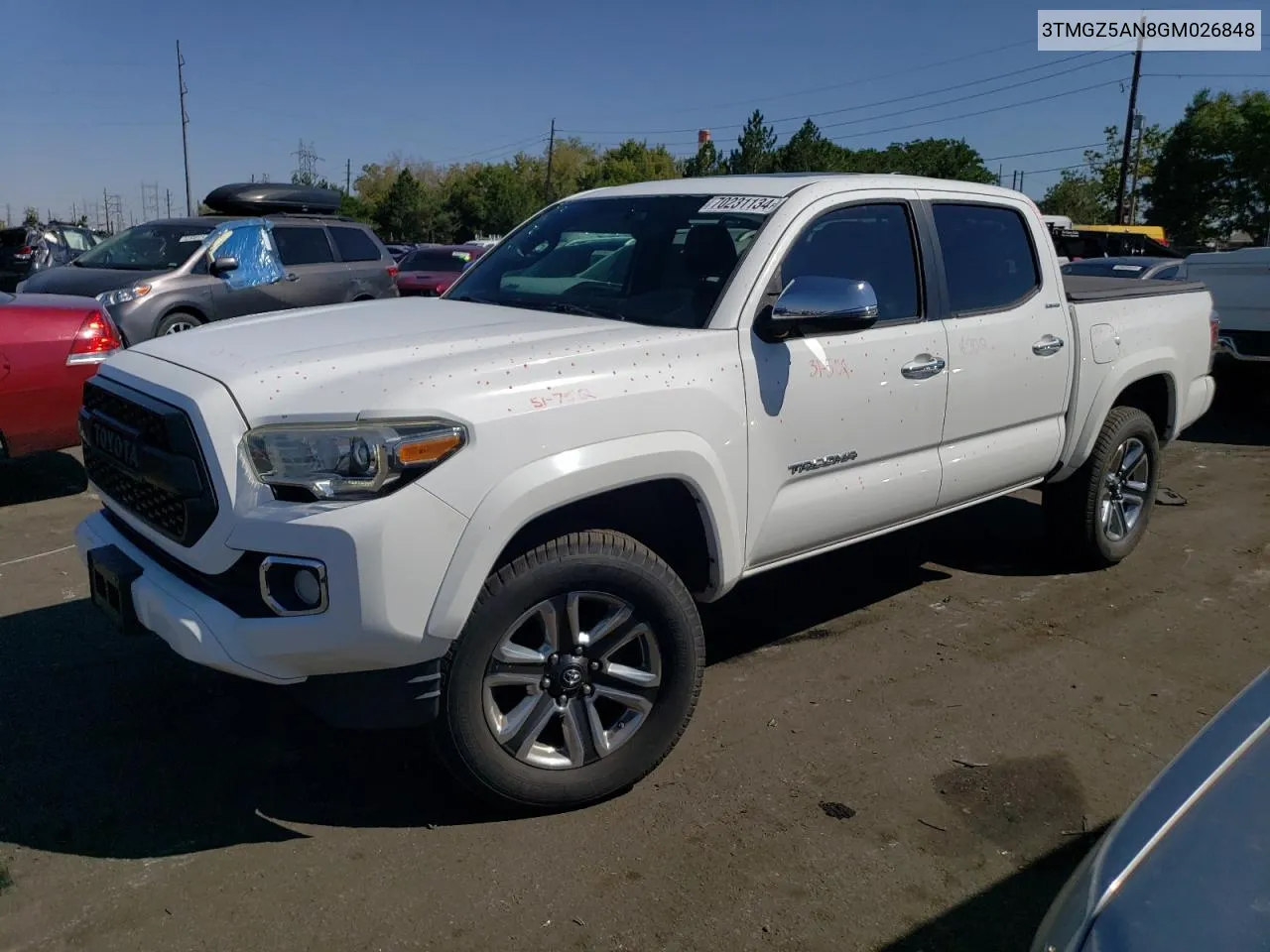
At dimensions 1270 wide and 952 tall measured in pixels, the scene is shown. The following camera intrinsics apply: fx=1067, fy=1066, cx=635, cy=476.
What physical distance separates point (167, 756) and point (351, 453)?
1.47m

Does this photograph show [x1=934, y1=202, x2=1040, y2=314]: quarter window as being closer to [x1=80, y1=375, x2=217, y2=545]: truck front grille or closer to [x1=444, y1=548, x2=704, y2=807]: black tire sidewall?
[x1=444, y1=548, x2=704, y2=807]: black tire sidewall

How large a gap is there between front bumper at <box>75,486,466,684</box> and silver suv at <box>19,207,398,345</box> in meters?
7.42

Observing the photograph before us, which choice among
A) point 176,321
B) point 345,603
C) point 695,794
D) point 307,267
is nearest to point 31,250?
point 307,267

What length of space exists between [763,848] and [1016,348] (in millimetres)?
2545

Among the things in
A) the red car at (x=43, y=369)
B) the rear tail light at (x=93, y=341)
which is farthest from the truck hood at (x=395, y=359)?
the rear tail light at (x=93, y=341)

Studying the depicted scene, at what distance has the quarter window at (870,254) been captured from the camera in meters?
3.87

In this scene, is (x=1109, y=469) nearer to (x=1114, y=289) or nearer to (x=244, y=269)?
(x=1114, y=289)

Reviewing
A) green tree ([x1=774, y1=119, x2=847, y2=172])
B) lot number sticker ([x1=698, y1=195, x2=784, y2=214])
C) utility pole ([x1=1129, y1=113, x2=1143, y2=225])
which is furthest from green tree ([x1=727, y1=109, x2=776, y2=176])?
lot number sticker ([x1=698, y1=195, x2=784, y2=214])

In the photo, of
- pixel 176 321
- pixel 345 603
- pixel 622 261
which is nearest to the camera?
pixel 345 603

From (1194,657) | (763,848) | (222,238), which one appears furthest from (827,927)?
(222,238)

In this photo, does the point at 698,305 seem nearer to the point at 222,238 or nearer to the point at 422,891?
the point at 422,891

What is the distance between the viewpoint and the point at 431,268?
834 inches

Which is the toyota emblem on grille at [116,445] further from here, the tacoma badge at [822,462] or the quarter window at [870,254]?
the quarter window at [870,254]

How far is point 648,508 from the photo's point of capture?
11.5 ft
